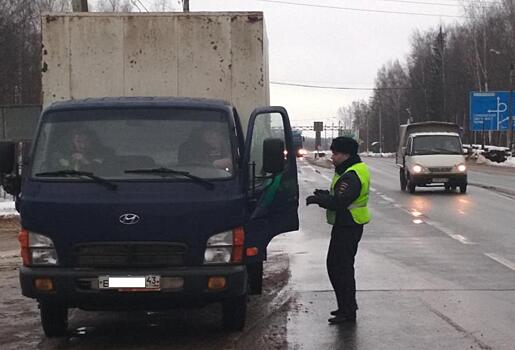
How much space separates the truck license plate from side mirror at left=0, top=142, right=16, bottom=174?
57.0 inches

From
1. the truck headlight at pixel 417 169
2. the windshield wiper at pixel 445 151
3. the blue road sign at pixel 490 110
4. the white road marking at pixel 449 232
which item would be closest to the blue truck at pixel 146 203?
the white road marking at pixel 449 232

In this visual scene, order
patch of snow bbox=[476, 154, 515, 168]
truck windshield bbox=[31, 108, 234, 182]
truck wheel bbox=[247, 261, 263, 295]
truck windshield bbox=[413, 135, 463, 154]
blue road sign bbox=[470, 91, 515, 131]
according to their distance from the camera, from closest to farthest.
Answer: truck windshield bbox=[31, 108, 234, 182]
truck wheel bbox=[247, 261, 263, 295]
truck windshield bbox=[413, 135, 463, 154]
patch of snow bbox=[476, 154, 515, 168]
blue road sign bbox=[470, 91, 515, 131]

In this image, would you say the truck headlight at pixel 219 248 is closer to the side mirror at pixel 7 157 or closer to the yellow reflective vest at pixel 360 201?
the yellow reflective vest at pixel 360 201

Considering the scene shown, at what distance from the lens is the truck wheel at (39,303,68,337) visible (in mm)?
7262

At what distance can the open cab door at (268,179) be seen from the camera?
7281 millimetres

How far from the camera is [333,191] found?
313 inches

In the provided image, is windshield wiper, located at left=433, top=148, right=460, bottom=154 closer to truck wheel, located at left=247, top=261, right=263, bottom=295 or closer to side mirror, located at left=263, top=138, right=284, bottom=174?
truck wheel, located at left=247, top=261, right=263, bottom=295

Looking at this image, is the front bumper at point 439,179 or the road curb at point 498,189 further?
the road curb at point 498,189

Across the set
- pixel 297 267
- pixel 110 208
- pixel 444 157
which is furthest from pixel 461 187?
pixel 110 208

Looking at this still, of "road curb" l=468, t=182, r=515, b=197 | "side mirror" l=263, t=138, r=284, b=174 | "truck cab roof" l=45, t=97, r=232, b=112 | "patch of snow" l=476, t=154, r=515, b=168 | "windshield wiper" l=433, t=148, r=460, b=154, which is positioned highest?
"truck cab roof" l=45, t=97, r=232, b=112

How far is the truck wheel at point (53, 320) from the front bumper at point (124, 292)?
49 cm

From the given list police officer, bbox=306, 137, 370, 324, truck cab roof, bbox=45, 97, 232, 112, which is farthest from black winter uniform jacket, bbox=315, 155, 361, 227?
truck cab roof, bbox=45, 97, 232, 112

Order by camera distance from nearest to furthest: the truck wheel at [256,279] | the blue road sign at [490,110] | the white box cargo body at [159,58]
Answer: the white box cargo body at [159,58], the truck wheel at [256,279], the blue road sign at [490,110]

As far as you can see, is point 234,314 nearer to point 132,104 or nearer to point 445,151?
Result: point 132,104
